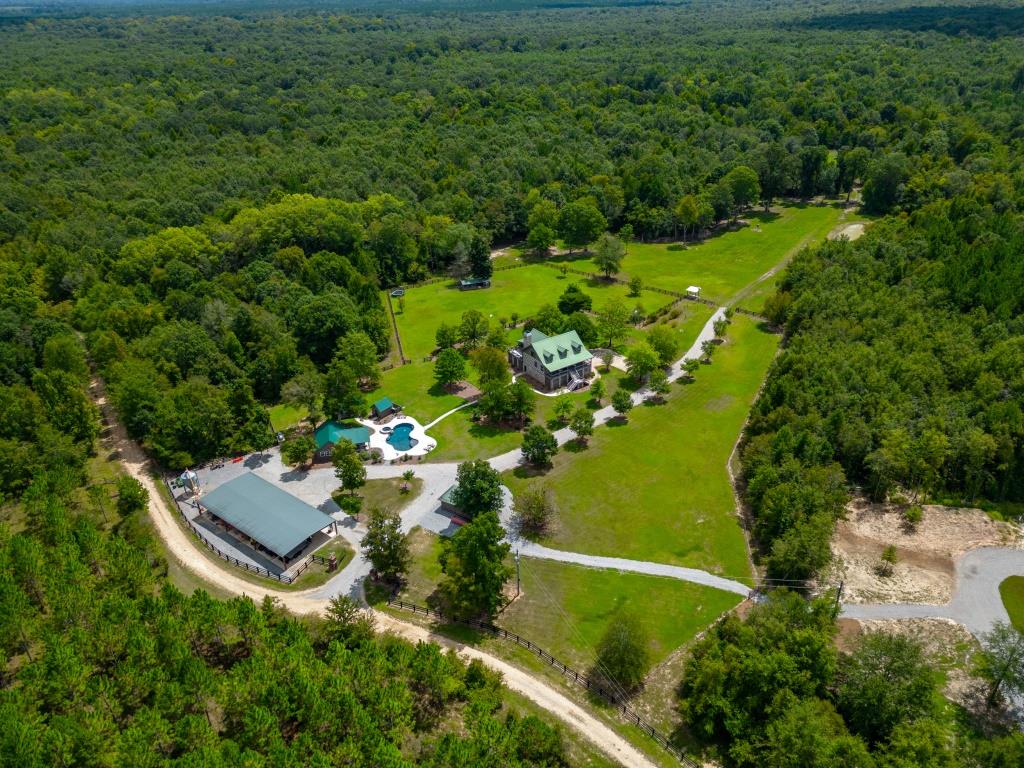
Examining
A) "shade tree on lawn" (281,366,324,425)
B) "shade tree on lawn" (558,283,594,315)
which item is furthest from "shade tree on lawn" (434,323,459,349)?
"shade tree on lawn" (281,366,324,425)

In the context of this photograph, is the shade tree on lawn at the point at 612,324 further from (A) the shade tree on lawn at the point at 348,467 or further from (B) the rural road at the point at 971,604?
(B) the rural road at the point at 971,604

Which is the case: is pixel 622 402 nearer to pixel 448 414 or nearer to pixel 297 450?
pixel 448 414

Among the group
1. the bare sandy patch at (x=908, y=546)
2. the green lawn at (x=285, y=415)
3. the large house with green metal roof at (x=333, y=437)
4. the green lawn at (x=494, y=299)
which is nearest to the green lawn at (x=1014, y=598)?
the bare sandy patch at (x=908, y=546)

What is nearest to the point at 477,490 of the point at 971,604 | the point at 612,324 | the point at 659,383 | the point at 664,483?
the point at 664,483

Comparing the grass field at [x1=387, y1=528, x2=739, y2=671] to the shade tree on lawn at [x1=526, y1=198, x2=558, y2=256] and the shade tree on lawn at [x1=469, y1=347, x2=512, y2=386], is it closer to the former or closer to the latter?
the shade tree on lawn at [x1=469, y1=347, x2=512, y2=386]

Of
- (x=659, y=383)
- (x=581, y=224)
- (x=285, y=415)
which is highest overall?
(x=581, y=224)

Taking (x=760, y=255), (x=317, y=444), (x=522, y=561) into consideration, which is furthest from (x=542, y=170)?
(x=522, y=561)
